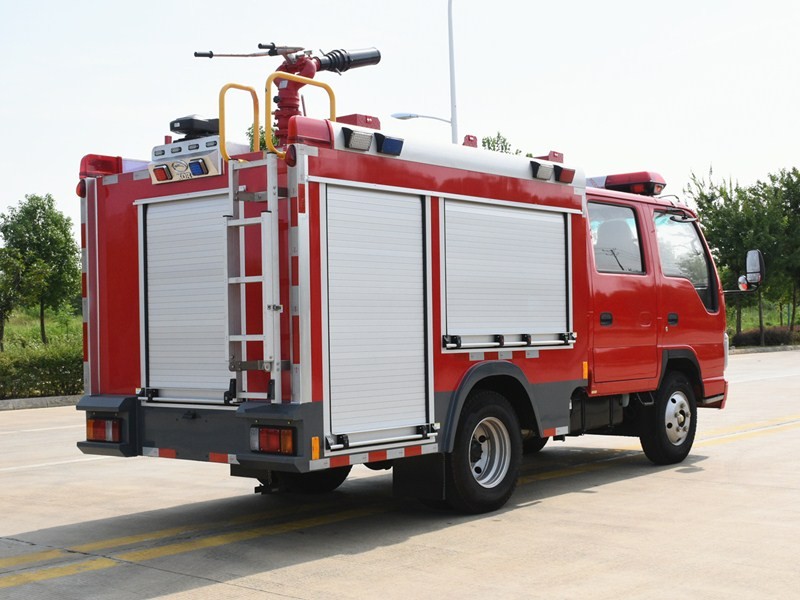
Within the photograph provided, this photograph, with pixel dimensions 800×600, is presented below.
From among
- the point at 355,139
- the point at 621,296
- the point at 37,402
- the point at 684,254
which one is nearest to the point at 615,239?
the point at 621,296

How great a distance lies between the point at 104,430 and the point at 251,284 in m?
1.73

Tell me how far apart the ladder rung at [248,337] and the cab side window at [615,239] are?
12.3 ft

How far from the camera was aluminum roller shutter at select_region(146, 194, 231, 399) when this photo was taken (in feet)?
23.6

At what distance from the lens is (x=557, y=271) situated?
344 inches

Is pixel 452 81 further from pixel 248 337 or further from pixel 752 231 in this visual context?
pixel 248 337

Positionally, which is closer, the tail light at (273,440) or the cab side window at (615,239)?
the tail light at (273,440)

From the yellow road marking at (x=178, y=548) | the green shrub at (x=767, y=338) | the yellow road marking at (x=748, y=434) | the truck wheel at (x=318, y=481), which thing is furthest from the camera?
the green shrub at (x=767, y=338)

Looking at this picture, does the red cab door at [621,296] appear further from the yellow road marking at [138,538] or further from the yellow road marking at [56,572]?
the yellow road marking at [56,572]

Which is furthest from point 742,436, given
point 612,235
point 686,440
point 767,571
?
point 767,571

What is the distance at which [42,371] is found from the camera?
21.4 meters

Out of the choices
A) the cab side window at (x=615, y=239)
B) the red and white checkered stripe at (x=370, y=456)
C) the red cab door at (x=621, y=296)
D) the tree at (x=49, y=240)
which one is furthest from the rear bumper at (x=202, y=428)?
the tree at (x=49, y=240)

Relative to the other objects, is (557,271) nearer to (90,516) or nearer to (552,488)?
(552,488)

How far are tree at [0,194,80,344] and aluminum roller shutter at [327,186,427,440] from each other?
3618 cm

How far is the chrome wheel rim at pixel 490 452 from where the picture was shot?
8.02m
